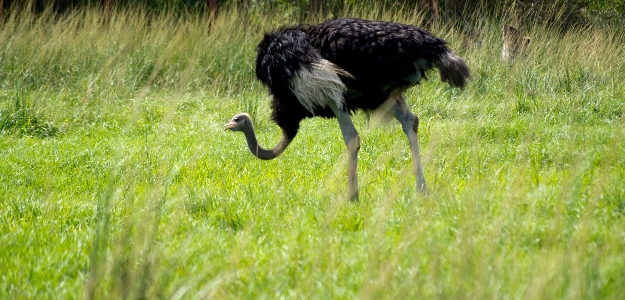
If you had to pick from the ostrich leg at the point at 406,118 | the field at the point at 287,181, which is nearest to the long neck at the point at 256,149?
the field at the point at 287,181

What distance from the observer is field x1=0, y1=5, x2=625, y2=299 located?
3225 millimetres

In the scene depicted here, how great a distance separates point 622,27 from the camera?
1098 centimetres

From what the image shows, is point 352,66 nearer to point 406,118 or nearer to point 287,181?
point 406,118

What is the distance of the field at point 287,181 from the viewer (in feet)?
10.6

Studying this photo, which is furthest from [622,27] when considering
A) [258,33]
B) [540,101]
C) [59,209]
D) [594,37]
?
[59,209]

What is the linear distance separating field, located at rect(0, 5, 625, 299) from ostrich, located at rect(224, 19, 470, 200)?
0.35 m

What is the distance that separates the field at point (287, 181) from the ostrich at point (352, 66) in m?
0.35

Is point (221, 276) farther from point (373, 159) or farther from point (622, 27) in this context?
point (622, 27)

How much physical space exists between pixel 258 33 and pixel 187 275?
8.10 m

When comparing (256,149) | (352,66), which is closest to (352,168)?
(352,66)

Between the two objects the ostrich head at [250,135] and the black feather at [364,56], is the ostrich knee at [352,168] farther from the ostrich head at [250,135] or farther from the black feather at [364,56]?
the ostrich head at [250,135]

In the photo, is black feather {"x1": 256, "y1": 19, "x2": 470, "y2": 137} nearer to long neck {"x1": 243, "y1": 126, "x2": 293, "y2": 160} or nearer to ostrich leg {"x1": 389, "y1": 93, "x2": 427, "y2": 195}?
ostrich leg {"x1": 389, "y1": 93, "x2": 427, "y2": 195}

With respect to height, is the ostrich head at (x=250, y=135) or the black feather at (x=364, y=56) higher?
the black feather at (x=364, y=56)

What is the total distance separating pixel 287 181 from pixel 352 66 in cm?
97
